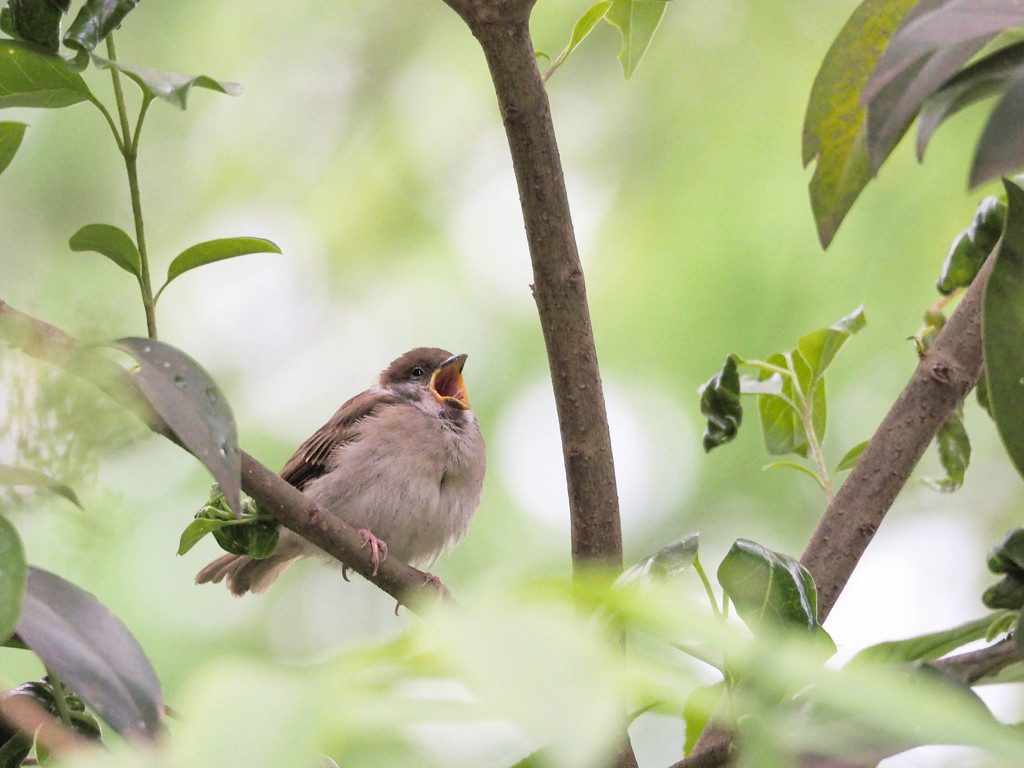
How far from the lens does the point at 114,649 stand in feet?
2.79

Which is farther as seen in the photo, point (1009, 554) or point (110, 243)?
point (110, 243)

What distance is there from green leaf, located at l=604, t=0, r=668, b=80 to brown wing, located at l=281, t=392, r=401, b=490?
1.91m

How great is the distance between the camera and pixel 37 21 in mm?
1108

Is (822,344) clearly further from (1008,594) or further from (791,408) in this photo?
(1008,594)

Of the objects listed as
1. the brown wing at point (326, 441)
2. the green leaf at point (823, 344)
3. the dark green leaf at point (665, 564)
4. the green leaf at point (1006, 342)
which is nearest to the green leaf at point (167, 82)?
the dark green leaf at point (665, 564)

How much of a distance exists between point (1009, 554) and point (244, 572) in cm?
249

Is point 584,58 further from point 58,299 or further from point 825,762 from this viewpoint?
point 825,762

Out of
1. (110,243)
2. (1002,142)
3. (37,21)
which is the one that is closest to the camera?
(1002,142)

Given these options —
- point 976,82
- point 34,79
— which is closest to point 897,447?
point 976,82

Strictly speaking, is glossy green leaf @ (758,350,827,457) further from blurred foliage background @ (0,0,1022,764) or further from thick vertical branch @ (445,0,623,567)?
blurred foliage background @ (0,0,1022,764)

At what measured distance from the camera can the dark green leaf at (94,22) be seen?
43.6 inches

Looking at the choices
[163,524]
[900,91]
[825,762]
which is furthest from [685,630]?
[163,524]

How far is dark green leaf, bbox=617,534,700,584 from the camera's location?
993mm

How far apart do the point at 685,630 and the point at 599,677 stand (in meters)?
0.08
